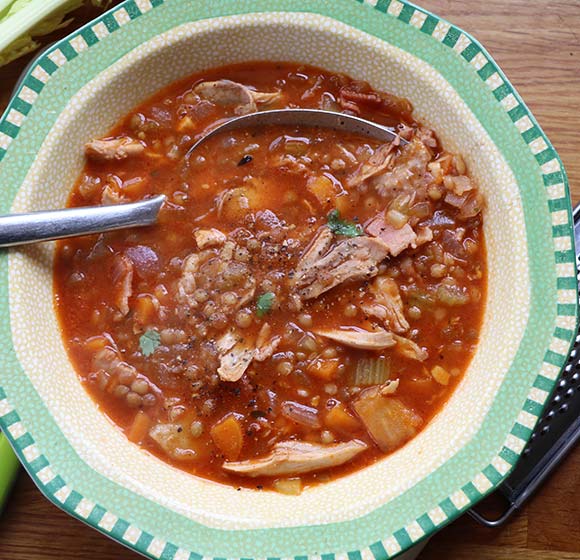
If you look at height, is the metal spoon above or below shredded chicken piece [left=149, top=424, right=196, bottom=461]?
above

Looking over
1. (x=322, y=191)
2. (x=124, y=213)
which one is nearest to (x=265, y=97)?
(x=322, y=191)

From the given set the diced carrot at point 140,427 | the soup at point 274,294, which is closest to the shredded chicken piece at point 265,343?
the soup at point 274,294

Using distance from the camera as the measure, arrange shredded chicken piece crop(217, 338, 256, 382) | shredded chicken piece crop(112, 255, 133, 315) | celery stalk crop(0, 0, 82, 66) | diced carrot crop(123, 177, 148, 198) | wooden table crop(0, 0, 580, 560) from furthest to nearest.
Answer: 1. celery stalk crop(0, 0, 82, 66)
2. wooden table crop(0, 0, 580, 560)
3. diced carrot crop(123, 177, 148, 198)
4. shredded chicken piece crop(112, 255, 133, 315)
5. shredded chicken piece crop(217, 338, 256, 382)

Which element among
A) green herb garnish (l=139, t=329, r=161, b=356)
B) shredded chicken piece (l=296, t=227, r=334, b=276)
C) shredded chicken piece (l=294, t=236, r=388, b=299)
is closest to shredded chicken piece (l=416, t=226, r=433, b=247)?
shredded chicken piece (l=294, t=236, r=388, b=299)

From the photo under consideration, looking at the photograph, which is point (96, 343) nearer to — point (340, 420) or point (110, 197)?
point (110, 197)

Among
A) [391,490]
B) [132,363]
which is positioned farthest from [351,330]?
[132,363]

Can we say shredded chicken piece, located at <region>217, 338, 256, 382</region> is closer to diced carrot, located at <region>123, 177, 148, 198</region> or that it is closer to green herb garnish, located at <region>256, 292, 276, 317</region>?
green herb garnish, located at <region>256, 292, 276, 317</region>
